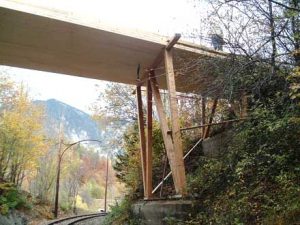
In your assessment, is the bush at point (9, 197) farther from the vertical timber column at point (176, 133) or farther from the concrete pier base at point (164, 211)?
the vertical timber column at point (176, 133)

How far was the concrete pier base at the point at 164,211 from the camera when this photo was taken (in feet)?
22.2

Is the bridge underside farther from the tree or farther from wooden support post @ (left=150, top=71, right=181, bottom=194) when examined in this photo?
the tree

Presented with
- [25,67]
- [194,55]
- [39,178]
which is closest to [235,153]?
[194,55]

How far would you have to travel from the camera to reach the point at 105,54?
8953 millimetres

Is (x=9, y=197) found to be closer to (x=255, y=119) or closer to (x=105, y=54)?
(x=105, y=54)

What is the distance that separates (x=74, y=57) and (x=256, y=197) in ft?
19.2

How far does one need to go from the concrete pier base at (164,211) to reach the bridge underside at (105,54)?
1.87 ft

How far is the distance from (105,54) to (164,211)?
4.19 metres

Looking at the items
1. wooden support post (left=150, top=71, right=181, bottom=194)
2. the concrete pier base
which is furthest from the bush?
wooden support post (left=150, top=71, right=181, bottom=194)

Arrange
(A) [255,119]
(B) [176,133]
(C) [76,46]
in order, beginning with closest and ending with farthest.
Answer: (A) [255,119]
(B) [176,133]
(C) [76,46]

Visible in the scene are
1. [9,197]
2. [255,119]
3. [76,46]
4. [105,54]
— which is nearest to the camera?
[255,119]

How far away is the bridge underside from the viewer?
752 centimetres

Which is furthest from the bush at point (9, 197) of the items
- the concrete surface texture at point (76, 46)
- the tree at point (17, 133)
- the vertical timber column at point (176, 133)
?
the vertical timber column at point (176, 133)

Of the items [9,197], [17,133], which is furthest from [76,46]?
[17,133]
